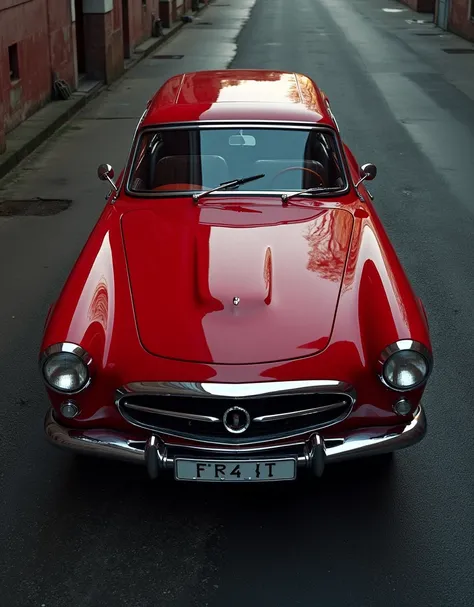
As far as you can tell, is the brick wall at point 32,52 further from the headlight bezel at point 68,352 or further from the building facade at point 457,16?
the building facade at point 457,16

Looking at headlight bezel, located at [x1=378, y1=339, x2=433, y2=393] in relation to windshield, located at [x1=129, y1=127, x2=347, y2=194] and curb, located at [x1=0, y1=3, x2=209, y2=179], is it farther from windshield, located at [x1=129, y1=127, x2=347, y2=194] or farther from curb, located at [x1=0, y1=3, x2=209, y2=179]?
curb, located at [x1=0, y1=3, x2=209, y2=179]

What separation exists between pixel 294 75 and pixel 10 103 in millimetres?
7162

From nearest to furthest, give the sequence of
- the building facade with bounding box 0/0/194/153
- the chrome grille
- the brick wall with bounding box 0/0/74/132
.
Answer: the chrome grille → the brick wall with bounding box 0/0/74/132 → the building facade with bounding box 0/0/194/153

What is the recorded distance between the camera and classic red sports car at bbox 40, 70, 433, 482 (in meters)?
4.26

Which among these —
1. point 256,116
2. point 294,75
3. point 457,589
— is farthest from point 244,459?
point 294,75

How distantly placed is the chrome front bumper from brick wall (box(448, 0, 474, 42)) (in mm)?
25365

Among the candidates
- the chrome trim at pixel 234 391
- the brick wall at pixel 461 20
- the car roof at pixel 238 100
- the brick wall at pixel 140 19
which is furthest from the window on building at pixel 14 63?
the brick wall at pixel 461 20

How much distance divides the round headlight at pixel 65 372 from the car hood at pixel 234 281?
1.05 feet

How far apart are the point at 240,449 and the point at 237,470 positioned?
96 millimetres

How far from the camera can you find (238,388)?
4176 millimetres

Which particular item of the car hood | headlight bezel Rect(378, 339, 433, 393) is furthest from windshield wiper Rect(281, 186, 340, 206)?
headlight bezel Rect(378, 339, 433, 393)

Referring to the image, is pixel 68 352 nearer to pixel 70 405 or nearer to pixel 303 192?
pixel 70 405

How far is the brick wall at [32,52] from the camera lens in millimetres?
13383

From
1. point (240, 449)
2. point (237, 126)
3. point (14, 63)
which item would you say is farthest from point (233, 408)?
point (14, 63)
